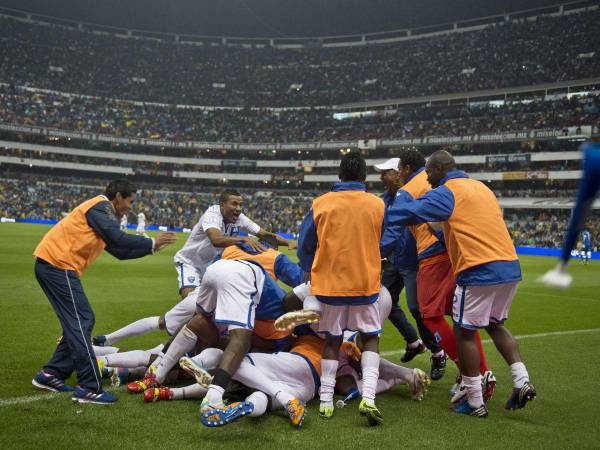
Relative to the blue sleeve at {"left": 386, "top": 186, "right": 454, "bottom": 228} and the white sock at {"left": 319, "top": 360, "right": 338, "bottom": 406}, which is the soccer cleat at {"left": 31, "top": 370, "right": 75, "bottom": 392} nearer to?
the white sock at {"left": 319, "top": 360, "right": 338, "bottom": 406}

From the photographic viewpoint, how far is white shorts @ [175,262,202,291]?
777 cm

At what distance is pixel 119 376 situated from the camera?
18.0ft

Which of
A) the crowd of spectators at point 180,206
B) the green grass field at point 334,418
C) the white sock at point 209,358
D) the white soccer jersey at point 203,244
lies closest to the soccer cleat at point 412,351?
the green grass field at point 334,418

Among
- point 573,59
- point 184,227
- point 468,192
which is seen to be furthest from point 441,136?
point 468,192

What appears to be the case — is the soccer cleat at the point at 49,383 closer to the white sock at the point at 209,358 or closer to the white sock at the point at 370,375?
the white sock at the point at 209,358

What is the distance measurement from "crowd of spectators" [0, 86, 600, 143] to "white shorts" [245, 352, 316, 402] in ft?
180

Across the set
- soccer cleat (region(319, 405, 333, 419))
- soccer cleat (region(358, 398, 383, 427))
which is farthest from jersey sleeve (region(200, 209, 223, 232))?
soccer cleat (region(358, 398, 383, 427))

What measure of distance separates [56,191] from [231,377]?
214ft

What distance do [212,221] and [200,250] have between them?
0.78 meters

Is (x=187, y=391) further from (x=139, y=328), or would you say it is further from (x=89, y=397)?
(x=139, y=328)

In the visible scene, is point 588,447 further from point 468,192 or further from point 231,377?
point 231,377

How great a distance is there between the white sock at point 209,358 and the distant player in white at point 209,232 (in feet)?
7.17

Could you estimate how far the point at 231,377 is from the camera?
14.9ft

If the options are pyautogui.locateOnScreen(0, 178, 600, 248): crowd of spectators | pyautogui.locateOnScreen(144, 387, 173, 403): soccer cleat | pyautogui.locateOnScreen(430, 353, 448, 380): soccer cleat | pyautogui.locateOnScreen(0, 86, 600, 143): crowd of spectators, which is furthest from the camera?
pyautogui.locateOnScreen(0, 86, 600, 143): crowd of spectators
